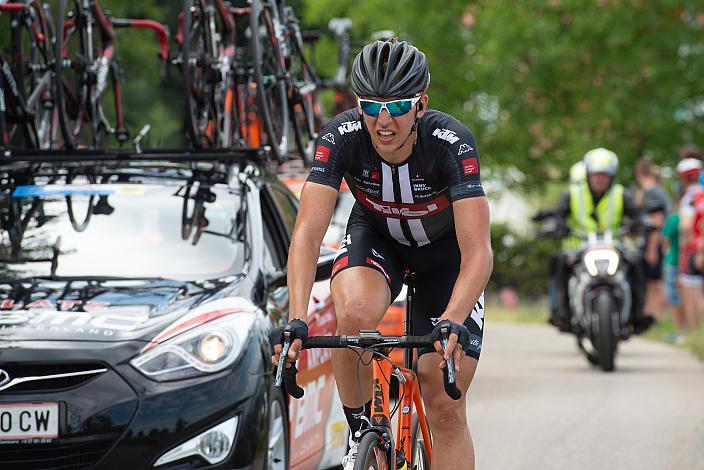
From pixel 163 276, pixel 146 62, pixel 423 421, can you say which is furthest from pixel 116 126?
pixel 146 62

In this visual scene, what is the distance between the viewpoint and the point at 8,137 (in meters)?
10.5

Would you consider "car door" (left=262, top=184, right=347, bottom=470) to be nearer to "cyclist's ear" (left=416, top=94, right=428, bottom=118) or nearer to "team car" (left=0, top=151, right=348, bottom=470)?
"team car" (left=0, top=151, right=348, bottom=470)

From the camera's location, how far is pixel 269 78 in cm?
1113

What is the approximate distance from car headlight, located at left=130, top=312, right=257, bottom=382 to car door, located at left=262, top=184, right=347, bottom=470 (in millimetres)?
702

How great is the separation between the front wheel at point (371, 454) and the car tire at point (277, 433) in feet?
4.51

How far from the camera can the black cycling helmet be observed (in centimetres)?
567

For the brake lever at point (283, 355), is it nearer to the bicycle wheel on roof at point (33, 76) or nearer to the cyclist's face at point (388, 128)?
the cyclist's face at point (388, 128)

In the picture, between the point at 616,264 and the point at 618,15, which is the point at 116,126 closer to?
the point at 616,264

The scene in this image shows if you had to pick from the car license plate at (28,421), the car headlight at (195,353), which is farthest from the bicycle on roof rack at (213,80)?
the car license plate at (28,421)

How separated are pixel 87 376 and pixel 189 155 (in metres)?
2.28

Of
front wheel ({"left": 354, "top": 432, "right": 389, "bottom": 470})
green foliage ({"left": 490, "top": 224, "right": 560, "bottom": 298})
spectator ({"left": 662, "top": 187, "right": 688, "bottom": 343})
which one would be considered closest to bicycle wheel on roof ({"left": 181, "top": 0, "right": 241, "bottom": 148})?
front wheel ({"left": 354, "top": 432, "right": 389, "bottom": 470})

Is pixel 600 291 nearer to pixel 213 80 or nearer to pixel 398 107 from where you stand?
pixel 213 80

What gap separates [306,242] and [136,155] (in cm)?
318

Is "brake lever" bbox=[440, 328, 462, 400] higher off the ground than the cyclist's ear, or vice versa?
the cyclist's ear
